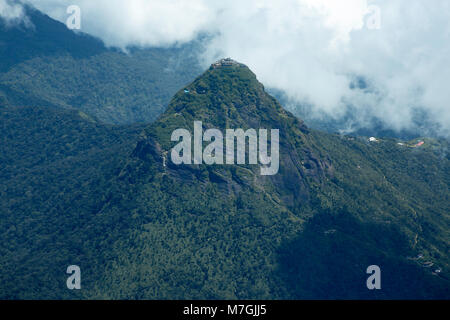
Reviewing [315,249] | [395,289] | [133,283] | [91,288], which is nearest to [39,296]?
[91,288]

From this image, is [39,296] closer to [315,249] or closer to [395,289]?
[315,249]

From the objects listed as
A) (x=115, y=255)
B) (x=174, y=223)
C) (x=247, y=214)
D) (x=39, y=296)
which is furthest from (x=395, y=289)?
(x=39, y=296)

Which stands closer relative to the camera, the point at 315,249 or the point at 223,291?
the point at 223,291

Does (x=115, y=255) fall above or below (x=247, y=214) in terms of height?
below

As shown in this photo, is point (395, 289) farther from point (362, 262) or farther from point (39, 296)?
point (39, 296)
